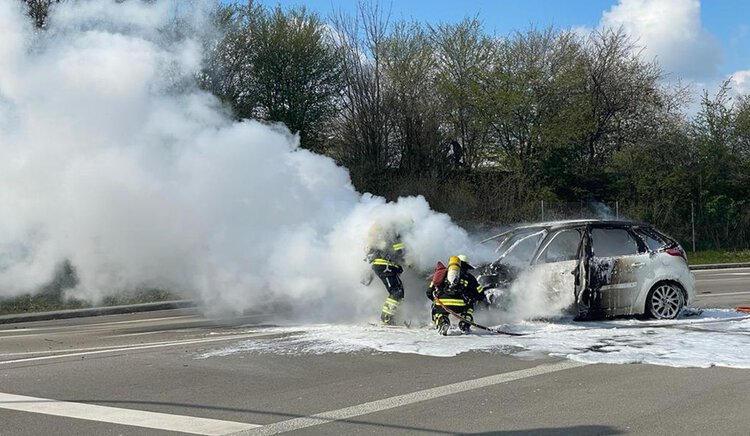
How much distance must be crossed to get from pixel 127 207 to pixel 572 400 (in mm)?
8464

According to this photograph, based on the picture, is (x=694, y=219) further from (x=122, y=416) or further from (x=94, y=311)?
(x=122, y=416)

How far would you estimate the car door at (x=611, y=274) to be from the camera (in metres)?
A: 11.7

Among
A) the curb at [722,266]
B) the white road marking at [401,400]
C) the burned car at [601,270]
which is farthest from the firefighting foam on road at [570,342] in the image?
the curb at [722,266]

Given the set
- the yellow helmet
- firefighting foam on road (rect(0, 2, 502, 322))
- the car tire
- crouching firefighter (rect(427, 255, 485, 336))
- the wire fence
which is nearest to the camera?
crouching firefighter (rect(427, 255, 485, 336))

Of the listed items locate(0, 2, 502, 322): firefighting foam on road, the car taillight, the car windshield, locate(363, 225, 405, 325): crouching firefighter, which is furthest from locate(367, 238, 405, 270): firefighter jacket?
the car taillight

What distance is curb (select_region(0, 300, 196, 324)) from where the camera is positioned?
18453mm

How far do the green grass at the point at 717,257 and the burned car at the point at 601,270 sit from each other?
19.9 meters

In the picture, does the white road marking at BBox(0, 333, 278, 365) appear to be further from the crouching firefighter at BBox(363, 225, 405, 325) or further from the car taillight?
the car taillight

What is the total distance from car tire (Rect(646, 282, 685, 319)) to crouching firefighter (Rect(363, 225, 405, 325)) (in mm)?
3603

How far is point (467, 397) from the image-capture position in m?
7.52

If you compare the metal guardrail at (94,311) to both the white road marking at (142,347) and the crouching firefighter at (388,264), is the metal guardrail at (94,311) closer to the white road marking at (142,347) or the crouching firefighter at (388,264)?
the white road marking at (142,347)

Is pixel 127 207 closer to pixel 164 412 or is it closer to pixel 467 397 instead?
pixel 164 412

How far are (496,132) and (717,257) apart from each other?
10.3 m

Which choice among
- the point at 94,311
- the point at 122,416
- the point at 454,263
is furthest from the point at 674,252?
the point at 94,311
